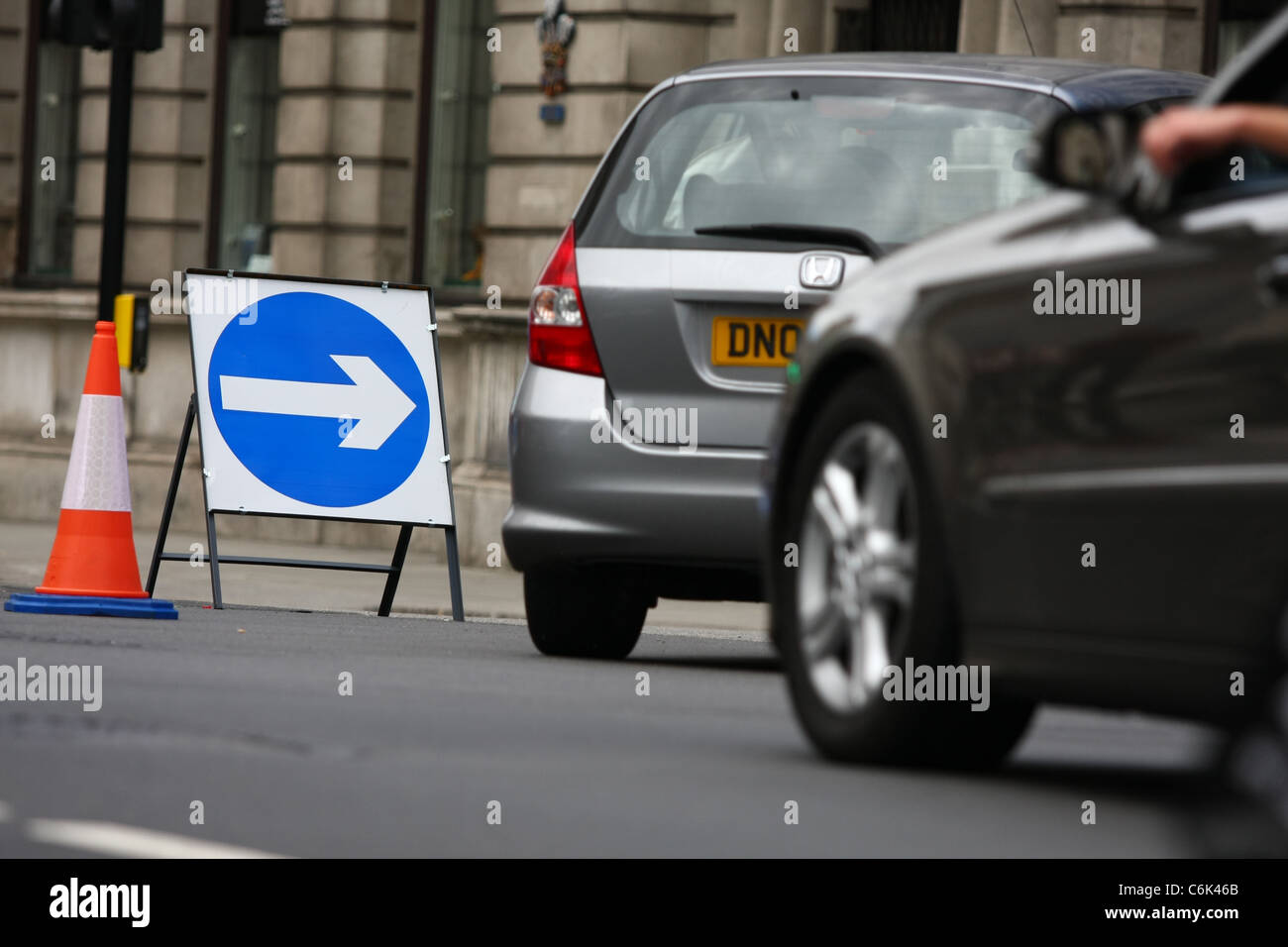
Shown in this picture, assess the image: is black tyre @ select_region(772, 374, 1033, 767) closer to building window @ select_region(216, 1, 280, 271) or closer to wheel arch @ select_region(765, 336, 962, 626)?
wheel arch @ select_region(765, 336, 962, 626)

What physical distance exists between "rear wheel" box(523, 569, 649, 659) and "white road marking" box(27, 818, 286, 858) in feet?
13.2

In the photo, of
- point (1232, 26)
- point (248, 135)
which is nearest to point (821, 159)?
point (1232, 26)

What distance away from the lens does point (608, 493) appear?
25.8 ft

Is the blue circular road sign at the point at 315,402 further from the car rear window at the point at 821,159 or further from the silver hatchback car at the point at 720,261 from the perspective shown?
the car rear window at the point at 821,159

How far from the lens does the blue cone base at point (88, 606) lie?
31.6ft

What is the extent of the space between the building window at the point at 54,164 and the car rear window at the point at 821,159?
49.7 ft

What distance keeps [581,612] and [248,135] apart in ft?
A: 46.0

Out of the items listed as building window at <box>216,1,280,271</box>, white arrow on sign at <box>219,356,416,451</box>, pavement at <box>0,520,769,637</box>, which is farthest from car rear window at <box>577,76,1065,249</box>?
building window at <box>216,1,280,271</box>

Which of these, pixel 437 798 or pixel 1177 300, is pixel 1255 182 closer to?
pixel 1177 300

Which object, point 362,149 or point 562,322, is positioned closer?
point 562,322

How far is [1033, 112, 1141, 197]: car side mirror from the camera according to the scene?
4.72 metres

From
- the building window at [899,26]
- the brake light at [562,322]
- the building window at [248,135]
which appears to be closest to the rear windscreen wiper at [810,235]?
the brake light at [562,322]

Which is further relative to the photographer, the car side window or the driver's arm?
the car side window

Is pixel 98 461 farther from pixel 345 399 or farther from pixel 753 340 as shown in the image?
pixel 753 340
